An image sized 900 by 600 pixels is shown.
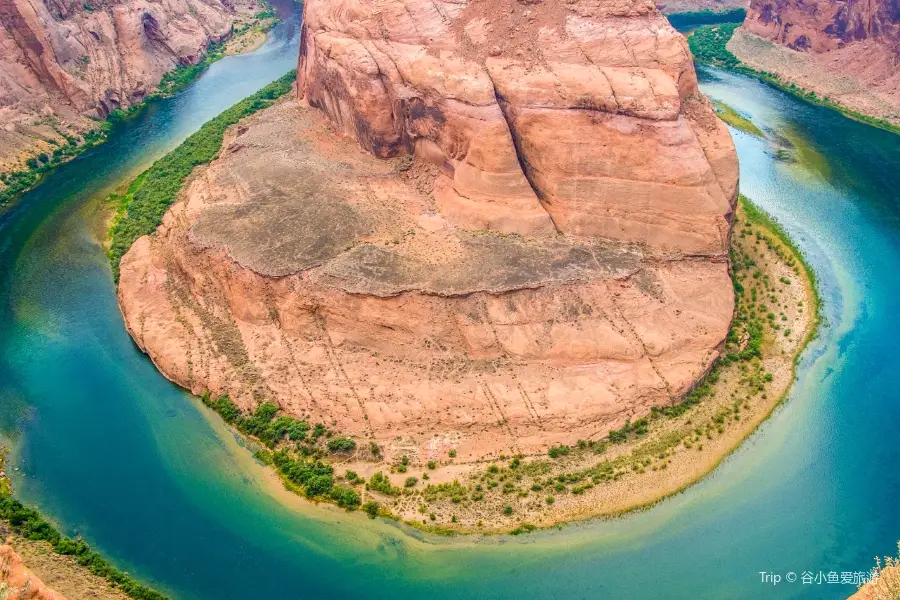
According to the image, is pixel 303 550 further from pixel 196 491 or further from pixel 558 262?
pixel 558 262

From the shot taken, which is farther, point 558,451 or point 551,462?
point 558,451

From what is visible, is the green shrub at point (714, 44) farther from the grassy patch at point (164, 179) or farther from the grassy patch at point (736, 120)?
the grassy patch at point (164, 179)

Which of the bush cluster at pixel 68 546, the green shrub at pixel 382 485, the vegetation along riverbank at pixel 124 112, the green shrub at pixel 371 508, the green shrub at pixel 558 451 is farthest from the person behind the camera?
the vegetation along riverbank at pixel 124 112

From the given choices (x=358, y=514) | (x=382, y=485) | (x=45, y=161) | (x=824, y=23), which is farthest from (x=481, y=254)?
(x=824, y=23)

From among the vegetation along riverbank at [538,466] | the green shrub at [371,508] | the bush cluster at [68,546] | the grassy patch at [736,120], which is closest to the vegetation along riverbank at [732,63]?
the grassy patch at [736,120]

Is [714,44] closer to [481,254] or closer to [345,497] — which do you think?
[481,254]

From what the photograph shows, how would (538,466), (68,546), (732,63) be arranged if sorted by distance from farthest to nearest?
(732,63) < (538,466) < (68,546)

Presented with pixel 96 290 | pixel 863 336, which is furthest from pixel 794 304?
pixel 96 290

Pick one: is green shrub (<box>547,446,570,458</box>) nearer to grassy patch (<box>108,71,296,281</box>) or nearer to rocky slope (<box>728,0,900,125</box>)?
grassy patch (<box>108,71,296,281</box>)
